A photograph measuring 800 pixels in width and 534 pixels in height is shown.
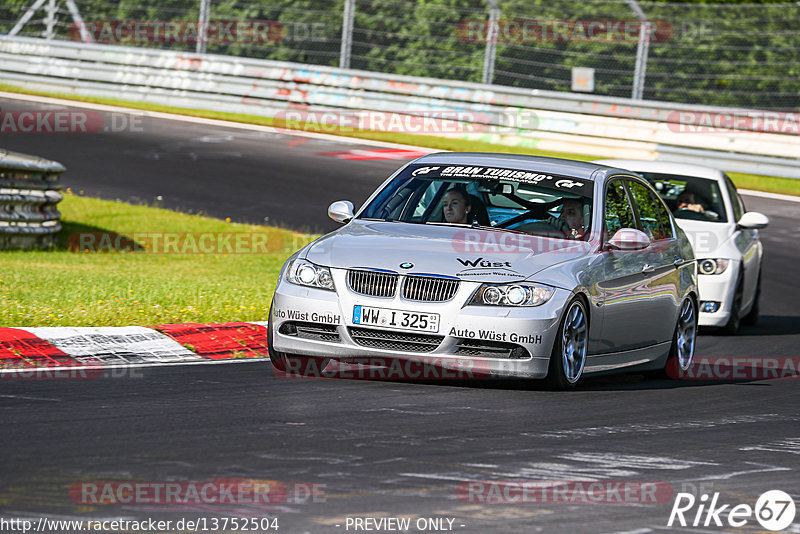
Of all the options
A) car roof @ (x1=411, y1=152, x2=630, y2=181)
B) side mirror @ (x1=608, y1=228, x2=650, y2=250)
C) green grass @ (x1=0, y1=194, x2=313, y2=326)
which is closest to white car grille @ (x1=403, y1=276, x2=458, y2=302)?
side mirror @ (x1=608, y1=228, x2=650, y2=250)

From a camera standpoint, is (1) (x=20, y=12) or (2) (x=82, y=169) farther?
(1) (x=20, y=12)

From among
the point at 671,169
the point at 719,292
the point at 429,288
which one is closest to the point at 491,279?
the point at 429,288

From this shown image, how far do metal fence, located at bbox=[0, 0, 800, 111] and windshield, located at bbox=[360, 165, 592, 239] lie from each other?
47.4 ft

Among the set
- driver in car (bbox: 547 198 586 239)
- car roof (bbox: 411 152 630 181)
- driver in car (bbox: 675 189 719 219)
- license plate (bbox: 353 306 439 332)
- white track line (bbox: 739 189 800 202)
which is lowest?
white track line (bbox: 739 189 800 202)

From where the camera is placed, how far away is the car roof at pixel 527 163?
9.63m

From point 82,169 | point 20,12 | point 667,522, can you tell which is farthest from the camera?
point 20,12

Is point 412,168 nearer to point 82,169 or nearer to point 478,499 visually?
point 478,499

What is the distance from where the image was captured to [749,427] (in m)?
7.82

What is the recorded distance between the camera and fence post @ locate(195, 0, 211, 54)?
26609 millimetres

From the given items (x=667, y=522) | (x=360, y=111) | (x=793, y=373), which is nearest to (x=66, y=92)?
(x=360, y=111)

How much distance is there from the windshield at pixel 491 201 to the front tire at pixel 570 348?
72 centimetres

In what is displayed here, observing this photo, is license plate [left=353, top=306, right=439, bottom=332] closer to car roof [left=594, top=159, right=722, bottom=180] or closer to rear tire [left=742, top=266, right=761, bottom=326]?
car roof [left=594, top=159, right=722, bottom=180]

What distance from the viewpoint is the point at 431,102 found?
25.7 meters

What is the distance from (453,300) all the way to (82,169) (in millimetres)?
13879
